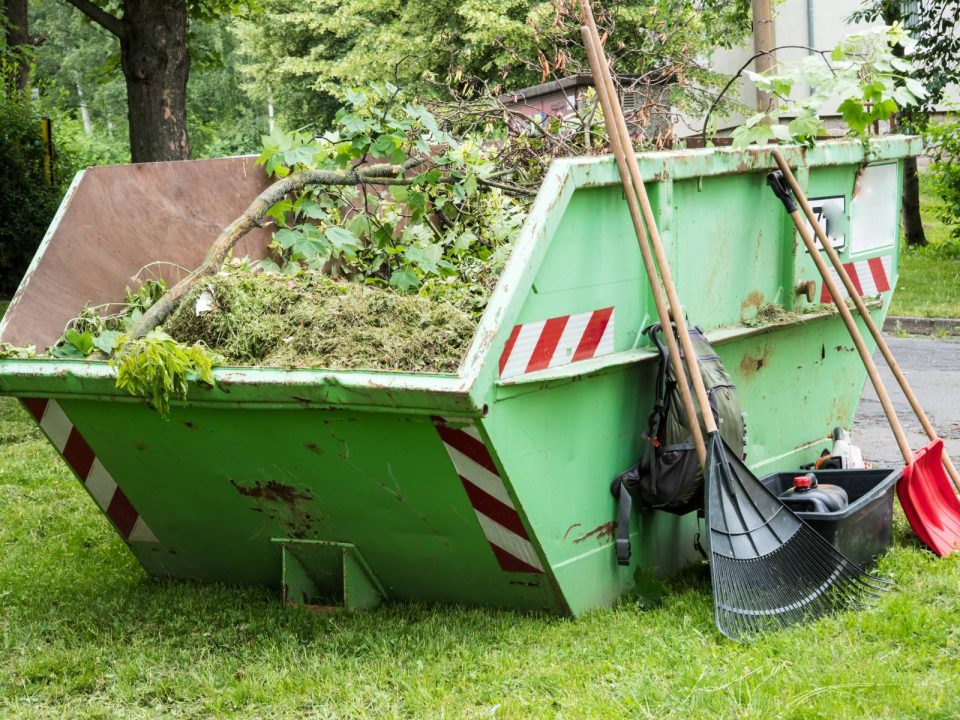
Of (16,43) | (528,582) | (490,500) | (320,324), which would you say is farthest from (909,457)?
(16,43)

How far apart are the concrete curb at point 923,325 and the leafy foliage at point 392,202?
6426 millimetres

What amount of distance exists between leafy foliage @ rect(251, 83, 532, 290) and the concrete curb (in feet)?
21.1

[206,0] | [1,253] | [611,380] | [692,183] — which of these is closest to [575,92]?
[692,183]

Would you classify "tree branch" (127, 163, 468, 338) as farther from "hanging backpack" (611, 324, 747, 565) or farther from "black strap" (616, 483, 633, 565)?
"black strap" (616, 483, 633, 565)

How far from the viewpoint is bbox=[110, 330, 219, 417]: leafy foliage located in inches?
131

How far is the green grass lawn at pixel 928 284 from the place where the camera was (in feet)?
34.9

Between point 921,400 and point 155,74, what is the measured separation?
568 centimetres

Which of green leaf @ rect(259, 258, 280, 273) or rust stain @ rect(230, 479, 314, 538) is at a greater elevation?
green leaf @ rect(259, 258, 280, 273)

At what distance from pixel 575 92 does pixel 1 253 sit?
8.93 metres

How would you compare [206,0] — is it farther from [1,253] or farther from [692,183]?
[692,183]

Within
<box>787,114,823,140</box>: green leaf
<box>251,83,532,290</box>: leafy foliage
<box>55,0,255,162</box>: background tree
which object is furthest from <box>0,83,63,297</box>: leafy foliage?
<box>787,114,823,140</box>: green leaf

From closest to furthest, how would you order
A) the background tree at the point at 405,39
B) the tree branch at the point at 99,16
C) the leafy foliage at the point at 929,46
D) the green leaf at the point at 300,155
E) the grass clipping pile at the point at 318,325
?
the grass clipping pile at the point at 318,325 < the green leaf at the point at 300,155 < the tree branch at the point at 99,16 < the leafy foliage at the point at 929,46 < the background tree at the point at 405,39

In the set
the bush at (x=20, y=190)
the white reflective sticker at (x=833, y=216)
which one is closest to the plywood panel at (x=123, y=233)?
the white reflective sticker at (x=833, y=216)

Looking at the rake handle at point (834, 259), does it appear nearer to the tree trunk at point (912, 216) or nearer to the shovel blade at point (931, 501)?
the shovel blade at point (931, 501)
